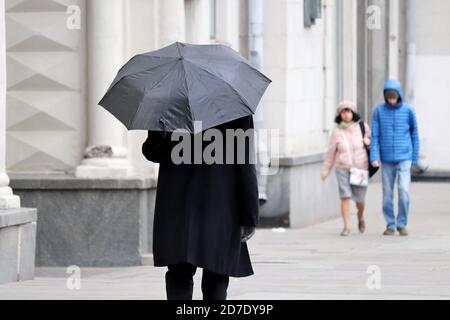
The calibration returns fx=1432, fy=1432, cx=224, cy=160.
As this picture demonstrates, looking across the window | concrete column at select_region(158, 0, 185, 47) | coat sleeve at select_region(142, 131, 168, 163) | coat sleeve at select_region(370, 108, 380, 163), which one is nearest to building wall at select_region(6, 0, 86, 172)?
concrete column at select_region(158, 0, 185, 47)

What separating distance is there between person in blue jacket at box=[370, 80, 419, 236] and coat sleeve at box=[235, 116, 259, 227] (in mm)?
8286

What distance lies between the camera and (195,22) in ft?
49.4

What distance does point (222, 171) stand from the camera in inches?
324

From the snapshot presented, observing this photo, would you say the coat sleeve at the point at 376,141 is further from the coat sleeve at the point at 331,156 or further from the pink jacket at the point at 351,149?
the coat sleeve at the point at 331,156

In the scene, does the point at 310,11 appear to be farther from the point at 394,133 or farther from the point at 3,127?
the point at 3,127

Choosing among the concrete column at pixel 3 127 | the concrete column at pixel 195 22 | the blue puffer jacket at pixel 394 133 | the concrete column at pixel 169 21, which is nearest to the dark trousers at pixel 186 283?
the concrete column at pixel 3 127

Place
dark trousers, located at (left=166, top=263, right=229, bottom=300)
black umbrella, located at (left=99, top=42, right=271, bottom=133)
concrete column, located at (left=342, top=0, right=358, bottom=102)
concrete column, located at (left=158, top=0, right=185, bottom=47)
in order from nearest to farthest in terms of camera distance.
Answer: black umbrella, located at (left=99, top=42, right=271, bottom=133) < dark trousers, located at (left=166, top=263, right=229, bottom=300) < concrete column, located at (left=158, top=0, right=185, bottom=47) < concrete column, located at (left=342, top=0, right=358, bottom=102)

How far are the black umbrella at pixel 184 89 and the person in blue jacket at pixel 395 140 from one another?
8054mm

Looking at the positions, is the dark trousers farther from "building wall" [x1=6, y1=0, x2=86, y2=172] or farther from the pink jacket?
the pink jacket

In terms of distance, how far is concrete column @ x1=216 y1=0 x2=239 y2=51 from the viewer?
55.9 ft

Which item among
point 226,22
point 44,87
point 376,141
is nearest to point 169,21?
point 44,87

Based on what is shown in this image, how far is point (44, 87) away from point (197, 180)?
18.3ft

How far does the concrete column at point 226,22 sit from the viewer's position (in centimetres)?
1705

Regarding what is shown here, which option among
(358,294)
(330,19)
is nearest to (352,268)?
(358,294)
